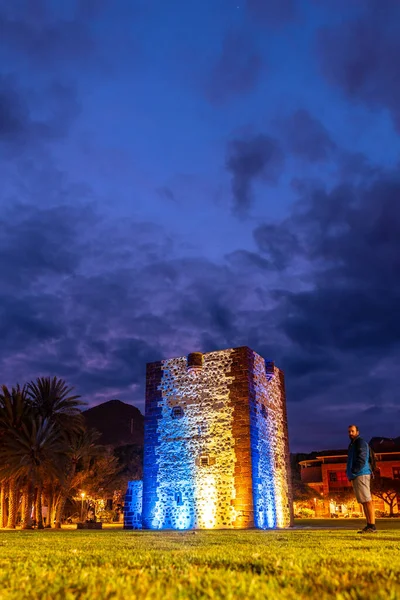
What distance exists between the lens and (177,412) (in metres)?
23.7

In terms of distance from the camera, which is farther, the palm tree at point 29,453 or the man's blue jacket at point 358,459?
the palm tree at point 29,453

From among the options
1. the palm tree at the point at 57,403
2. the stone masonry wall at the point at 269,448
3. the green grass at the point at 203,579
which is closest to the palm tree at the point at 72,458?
the palm tree at the point at 57,403

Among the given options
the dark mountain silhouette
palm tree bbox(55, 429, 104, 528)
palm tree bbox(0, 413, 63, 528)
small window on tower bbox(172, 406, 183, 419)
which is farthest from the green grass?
the dark mountain silhouette

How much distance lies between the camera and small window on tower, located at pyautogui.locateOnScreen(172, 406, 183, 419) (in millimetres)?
23547

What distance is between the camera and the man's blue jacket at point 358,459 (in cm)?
956

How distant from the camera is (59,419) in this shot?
95.1 ft

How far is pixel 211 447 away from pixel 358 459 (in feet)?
43.9

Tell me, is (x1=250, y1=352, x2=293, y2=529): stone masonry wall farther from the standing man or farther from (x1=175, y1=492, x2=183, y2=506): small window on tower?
the standing man

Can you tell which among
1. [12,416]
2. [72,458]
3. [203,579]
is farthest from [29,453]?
[203,579]

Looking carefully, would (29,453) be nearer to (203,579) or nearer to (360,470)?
(360,470)

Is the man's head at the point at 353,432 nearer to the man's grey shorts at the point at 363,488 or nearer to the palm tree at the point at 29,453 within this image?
the man's grey shorts at the point at 363,488

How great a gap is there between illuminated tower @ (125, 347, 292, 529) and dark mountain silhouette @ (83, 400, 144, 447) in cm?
8418

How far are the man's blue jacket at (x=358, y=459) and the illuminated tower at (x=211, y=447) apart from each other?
1212 centimetres

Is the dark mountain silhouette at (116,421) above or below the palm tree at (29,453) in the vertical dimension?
above
